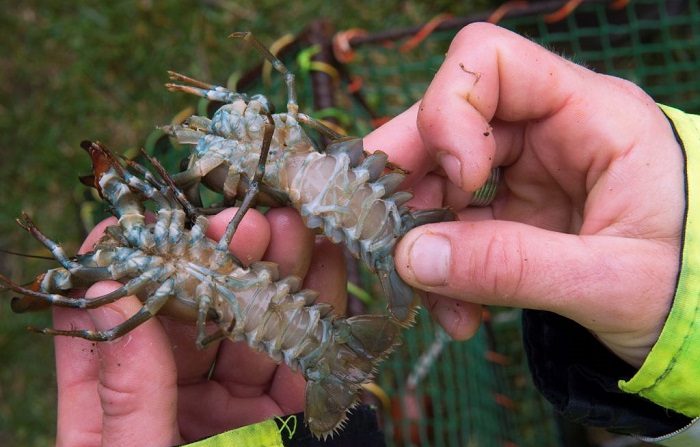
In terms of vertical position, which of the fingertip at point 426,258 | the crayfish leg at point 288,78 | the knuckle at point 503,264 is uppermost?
the crayfish leg at point 288,78

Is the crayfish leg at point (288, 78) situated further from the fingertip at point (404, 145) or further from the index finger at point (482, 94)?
the index finger at point (482, 94)

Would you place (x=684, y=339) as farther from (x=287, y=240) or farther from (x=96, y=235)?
(x=96, y=235)

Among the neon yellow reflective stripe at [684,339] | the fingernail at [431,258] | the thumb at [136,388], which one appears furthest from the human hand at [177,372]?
the neon yellow reflective stripe at [684,339]

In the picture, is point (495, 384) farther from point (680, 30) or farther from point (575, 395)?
point (680, 30)

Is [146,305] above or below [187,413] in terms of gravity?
above

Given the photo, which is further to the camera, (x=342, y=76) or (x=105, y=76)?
(x=105, y=76)

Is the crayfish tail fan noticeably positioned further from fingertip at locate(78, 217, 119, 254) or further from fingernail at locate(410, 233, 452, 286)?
fingertip at locate(78, 217, 119, 254)

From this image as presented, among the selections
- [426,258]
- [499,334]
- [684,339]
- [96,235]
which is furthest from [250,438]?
[499,334]

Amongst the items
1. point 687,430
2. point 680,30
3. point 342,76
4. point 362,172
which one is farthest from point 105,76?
point 687,430
